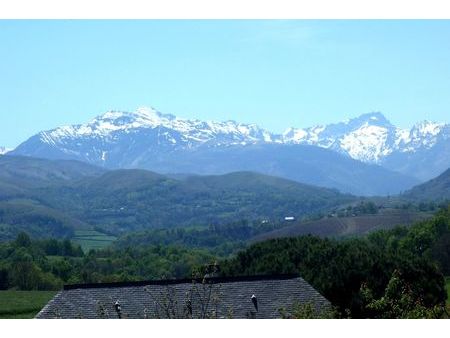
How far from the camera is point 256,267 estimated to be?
58812mm

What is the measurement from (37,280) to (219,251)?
88.9m

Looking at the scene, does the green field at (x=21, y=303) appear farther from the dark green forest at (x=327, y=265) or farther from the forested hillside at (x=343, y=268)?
the forested hillside at (x=343, y=268)

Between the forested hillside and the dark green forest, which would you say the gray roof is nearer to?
the forested hillside

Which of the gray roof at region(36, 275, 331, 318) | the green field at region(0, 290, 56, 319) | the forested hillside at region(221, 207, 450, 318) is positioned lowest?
the green field at region(0, 290, 56, 319)

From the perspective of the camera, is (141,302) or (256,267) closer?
(141,302)

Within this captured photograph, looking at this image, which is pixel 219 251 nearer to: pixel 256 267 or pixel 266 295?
pixel 256 267

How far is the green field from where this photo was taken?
6581cm

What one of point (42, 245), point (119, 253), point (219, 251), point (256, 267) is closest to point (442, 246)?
point (256, 267)

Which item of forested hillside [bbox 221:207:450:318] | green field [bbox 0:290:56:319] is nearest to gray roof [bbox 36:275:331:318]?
forested hillside [bbox 221:207:450:318]

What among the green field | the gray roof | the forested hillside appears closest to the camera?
the gray roof

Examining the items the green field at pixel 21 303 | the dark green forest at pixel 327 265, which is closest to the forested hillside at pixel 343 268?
the dark green forest at pixel 327 265

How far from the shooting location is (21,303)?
75125 millimetres
